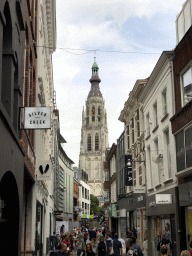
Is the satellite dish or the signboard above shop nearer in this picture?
the signboard above shop

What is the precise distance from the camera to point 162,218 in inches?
788

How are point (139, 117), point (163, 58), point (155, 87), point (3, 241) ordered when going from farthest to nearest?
1. point (139, 117)
2. point (155, 87)
3. point (163, 58)
4. point (3, 241)

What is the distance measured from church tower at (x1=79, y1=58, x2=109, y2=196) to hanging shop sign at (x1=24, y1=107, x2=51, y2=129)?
14820cm

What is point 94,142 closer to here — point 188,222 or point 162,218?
point 162,218

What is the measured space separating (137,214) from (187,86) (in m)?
15.2

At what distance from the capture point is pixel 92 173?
162m

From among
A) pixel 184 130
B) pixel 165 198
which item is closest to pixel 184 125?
pixel 184 130

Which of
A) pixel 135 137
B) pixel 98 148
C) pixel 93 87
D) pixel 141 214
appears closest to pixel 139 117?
pixel 135 137

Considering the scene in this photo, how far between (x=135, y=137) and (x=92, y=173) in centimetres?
13253

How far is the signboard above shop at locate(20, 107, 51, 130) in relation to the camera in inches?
408

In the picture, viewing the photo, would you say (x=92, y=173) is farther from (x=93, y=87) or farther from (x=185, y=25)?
(x=185, y=25)

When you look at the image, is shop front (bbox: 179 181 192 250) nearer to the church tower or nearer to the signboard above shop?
the signboard above shop

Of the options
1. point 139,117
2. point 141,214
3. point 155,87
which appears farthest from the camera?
point 139,117

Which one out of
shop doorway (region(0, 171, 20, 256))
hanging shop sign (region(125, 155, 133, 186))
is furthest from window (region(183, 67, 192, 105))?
hanging shop sign (region(125, 155, 133, 186))
